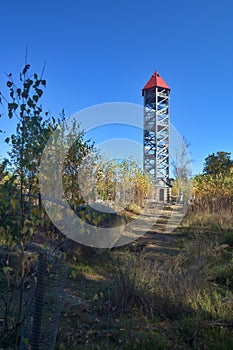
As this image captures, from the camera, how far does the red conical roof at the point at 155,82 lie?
21.5 m

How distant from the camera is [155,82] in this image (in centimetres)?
2148

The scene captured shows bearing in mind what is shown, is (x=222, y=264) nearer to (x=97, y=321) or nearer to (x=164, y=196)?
(x=97, y=321)

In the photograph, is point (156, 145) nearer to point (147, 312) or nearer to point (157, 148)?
point (157, 148)

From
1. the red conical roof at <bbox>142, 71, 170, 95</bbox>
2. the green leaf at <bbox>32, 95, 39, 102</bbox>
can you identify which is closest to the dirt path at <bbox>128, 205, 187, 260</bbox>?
the green leaf at <bbox>32, 95, 39, 102</bbox>

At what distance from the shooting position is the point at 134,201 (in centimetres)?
1296

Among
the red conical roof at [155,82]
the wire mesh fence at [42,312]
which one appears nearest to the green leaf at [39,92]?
the wire mesh fence at [42,312]

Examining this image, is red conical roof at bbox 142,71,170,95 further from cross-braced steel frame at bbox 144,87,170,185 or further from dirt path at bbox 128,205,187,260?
dirt path at bbox 128,205,187,260

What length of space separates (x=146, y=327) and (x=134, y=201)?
35.3 ft

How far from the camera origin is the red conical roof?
845 inches

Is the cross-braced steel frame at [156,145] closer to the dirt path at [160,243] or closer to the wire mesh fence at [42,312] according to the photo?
the dirt path at [160,243]

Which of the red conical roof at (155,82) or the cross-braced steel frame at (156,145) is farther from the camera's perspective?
the red conical roof at (155,82)

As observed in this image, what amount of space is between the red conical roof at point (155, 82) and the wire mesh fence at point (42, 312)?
21.0 metres

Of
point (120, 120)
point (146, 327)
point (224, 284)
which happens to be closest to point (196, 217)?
point (120, 120)

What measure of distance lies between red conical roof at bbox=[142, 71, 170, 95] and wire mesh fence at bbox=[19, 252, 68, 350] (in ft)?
68.8
